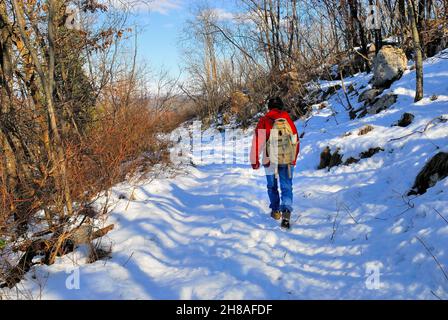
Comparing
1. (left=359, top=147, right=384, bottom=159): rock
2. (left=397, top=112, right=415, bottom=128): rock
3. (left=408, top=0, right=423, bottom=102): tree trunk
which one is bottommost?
(left=359, top=147, right=384, bottom=159): rock

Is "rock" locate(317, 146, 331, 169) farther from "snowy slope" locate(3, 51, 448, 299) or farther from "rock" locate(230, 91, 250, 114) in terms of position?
"rock" locate(230, 91, 250, 114)

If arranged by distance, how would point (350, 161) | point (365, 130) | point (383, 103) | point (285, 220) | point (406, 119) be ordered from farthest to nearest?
point (383, 103) → point (365, 130) → point (350, 161) → point (406, 119) → point (285, 220)

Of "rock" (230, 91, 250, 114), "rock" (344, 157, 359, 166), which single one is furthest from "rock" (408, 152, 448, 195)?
"rock" (230, 91, 250, 114)

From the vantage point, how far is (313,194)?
21.0ft

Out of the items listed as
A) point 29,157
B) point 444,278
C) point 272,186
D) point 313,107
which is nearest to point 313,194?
point 272,186

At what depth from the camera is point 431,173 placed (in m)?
4.79

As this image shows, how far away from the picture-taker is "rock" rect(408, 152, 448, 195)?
466 centimetres

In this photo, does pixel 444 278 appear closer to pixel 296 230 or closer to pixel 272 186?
pixel 296 230

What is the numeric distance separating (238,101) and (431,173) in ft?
70.4

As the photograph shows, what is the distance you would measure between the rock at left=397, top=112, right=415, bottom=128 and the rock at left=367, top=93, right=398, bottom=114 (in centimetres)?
167

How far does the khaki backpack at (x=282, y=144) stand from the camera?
5.12 m

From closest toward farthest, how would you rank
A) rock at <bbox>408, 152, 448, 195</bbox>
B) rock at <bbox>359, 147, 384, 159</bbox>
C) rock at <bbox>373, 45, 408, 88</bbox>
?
rock at <bbox>408, 152, 448, 195</bbox> < rock at <bbox>359, 147, 384, 159</bbox> < rock at <bbox>373, 45, 408, 88</bbox>

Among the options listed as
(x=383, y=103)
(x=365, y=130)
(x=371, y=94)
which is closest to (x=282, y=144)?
(x=365, y=130)

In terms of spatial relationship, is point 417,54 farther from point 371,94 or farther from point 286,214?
point 286,214
